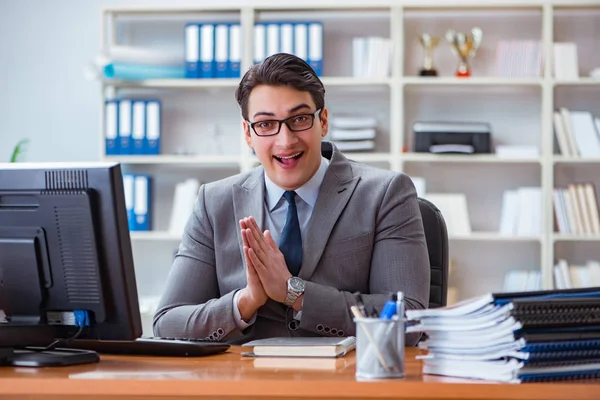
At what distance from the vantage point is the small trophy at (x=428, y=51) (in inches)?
182

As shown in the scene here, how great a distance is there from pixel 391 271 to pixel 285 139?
403mm

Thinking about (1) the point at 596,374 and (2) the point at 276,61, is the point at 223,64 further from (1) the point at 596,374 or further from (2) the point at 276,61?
(1) the point at 596,374

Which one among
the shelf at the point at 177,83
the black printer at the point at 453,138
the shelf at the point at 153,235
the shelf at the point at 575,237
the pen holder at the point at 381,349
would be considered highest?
the shelf at the point at 177,83

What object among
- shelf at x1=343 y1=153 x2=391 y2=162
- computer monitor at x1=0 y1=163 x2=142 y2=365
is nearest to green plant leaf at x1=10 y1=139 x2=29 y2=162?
shelf at x1=343 y1=153 x2=391 y2=162

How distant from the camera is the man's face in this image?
2.17 metres

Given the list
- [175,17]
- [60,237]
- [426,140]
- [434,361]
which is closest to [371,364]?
[434,361]

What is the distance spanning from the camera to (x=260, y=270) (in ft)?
6.39

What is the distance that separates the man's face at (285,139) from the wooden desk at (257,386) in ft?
2.73

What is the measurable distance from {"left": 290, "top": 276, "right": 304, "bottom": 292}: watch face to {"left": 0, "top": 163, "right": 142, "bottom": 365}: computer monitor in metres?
0.49

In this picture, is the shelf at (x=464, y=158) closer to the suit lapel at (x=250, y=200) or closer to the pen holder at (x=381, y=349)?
the suit lapel at (x=250, y=200)

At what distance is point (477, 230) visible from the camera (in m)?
4.76

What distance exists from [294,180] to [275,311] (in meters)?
0.32

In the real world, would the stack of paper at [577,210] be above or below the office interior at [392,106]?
below

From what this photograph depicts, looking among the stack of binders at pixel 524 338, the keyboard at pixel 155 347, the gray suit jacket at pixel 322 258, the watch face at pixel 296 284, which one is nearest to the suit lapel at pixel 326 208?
the gray suit jacket at pixel 322 258
